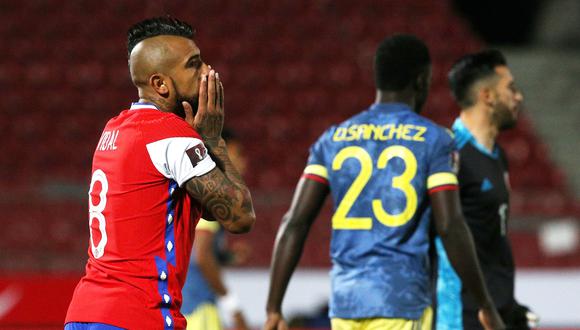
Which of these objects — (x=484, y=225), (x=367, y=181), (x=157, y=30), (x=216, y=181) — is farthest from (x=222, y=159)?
(x=484, y=225)

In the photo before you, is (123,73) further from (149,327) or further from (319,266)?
(149,327)

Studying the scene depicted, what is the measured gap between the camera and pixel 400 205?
3.92 metres

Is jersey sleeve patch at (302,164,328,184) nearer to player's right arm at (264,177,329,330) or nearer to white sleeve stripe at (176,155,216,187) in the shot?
player's right arm at (264,177,329,330)

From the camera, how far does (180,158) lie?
2.85 metres

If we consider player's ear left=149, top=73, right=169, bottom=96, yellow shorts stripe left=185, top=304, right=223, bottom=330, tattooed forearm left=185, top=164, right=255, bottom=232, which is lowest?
yellow shorts stripe left=185, top=304, right=223, bottom=330

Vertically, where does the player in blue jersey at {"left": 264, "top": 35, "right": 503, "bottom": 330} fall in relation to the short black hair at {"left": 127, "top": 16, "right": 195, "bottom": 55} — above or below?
below

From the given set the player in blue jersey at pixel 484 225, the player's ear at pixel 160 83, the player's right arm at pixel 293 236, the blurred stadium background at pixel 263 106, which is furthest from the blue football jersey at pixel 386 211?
the blurred stadium background at pixel 263 106

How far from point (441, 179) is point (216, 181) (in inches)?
51.8

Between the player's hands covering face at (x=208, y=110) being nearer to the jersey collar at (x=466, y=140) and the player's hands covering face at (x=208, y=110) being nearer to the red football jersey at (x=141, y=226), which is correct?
the red football jersey at (x=141, y=226)

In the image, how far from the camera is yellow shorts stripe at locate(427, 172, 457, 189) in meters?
3.88

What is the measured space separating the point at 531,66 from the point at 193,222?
15.2 metres

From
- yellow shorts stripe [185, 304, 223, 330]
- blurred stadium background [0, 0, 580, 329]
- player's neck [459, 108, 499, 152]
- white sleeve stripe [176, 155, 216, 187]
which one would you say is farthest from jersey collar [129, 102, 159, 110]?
blurred stadium background [0, 0, 580, 329]

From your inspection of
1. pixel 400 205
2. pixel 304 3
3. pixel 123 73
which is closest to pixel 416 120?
pixel 400 205

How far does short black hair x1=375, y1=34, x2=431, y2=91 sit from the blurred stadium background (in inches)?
183
